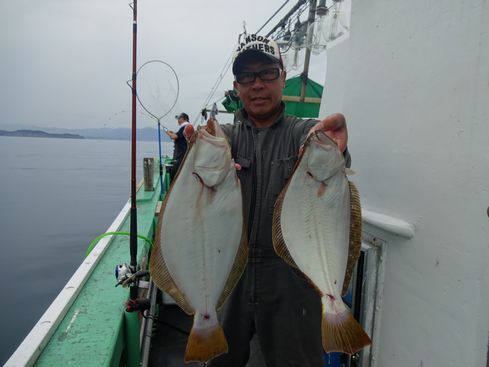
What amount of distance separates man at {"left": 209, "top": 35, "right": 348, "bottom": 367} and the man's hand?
0.22m

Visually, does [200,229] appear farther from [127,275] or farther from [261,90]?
[127,275]

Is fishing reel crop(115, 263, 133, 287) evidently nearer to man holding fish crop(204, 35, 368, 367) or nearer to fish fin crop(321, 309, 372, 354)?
man holding fish crop(204, 35, 368, 367)

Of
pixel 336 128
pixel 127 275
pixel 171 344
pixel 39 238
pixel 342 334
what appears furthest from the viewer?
pixel 39 238

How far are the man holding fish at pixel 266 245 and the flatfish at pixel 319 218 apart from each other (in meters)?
0.28

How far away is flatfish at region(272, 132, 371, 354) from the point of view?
1580mm

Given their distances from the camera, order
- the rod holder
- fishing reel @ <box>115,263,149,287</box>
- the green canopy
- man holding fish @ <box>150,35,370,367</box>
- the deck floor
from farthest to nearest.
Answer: the rod holder
the green canopy
the deck floor
fishing reel @ <box>115,263,149,287</box>
man holding fish @ <box>150,35,370,367</box>

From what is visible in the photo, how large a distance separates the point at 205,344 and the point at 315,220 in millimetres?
793

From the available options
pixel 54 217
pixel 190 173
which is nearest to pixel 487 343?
pixel 190 173

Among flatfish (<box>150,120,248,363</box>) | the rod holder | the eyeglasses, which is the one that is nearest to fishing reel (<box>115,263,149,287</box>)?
flatfish (<box>150,120,248,363</box>)

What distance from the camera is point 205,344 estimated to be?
149 centimetres

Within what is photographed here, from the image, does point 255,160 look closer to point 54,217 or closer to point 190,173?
point 190,173

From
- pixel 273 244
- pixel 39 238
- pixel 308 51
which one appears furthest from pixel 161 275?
pixel 39 238

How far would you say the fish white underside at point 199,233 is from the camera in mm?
1572

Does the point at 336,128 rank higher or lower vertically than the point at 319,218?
higher
